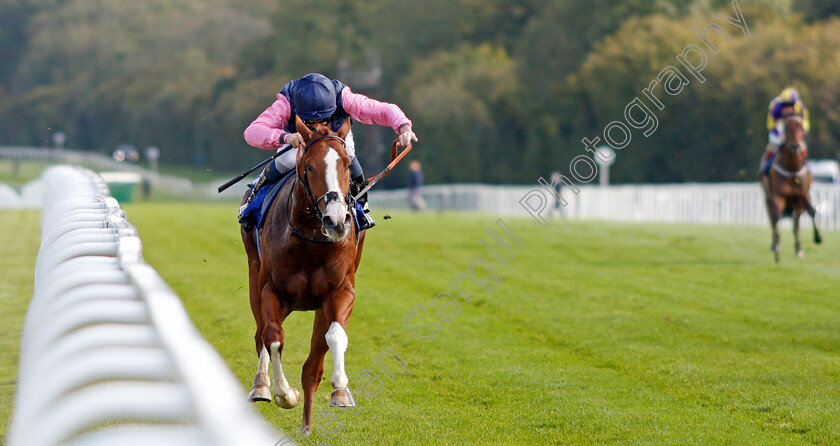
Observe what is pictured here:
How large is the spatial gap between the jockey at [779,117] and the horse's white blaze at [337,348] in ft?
33.6

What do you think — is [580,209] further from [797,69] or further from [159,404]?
[159,404]

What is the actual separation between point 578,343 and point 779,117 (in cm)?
734

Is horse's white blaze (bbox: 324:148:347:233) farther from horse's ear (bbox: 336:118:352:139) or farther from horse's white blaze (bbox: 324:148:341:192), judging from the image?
horse's ear (bbox: 336:118:352:139)

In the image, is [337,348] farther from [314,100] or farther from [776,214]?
[776,214]

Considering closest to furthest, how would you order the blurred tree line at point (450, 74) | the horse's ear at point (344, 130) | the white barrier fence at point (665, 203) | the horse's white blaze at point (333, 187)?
the horse's white blaze at point (333, 187), the horse's ear at point (344, 130), the white barrier fence at point (665, 203), the blurred tree line at point (450, 74)

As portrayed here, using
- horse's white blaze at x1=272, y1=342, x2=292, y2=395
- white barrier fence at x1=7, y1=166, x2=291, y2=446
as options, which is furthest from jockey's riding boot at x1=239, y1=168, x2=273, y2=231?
white barrier fence at x1=7, y1=166, x2=291, y2=446

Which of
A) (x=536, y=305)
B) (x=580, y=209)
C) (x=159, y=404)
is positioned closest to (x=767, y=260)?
(x=536, y=305)

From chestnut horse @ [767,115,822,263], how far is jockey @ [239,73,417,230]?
9483 mm

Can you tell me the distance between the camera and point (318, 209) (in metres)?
5.04

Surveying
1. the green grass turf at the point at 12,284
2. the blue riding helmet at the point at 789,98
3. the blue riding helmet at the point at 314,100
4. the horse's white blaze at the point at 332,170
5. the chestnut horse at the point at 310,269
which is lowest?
the green grass turf at the point at 12,284

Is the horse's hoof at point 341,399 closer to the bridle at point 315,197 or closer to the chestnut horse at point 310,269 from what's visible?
the chestnut horse at point 310,269

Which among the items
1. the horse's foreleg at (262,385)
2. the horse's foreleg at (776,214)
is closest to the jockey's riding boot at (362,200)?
the horse's foreleg at (262,385)

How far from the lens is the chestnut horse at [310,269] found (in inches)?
201

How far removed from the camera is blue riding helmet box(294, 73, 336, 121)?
554 cm
